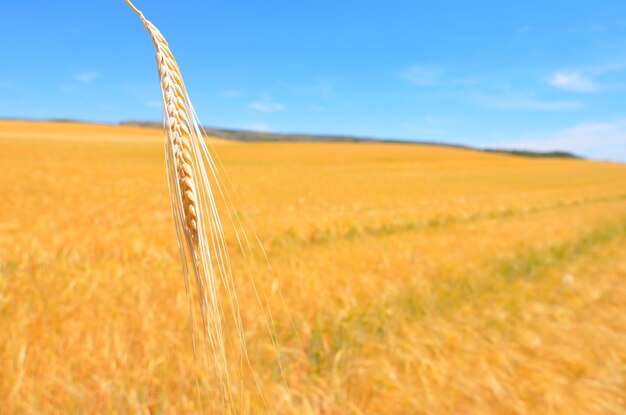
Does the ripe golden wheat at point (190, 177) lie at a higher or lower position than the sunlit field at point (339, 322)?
higher

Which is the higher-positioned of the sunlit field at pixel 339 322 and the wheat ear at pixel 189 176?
the wheat ear at pixel 189 176

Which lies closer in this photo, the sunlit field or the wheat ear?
the wheat ear

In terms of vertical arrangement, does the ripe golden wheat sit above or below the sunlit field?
above

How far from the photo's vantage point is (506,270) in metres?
5.08

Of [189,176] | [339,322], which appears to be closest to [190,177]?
[189,176]

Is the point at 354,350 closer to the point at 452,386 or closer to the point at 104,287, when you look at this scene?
the point at 452,386

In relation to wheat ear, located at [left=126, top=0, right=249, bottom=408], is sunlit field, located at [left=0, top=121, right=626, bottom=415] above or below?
below

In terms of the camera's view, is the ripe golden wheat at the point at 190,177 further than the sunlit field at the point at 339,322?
No

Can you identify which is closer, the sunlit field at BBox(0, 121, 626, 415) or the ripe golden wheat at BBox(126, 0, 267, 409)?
the ripe golden wheat at BBox(126, 0, 267, 409)

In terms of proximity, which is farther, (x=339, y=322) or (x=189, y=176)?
(x=339, y=322)

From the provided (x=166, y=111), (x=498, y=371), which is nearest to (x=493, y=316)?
(x=498, y=371)

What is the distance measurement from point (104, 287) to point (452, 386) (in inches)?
99.3

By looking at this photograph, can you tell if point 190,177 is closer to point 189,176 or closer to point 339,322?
point 189,176

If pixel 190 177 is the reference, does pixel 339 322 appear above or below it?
below
